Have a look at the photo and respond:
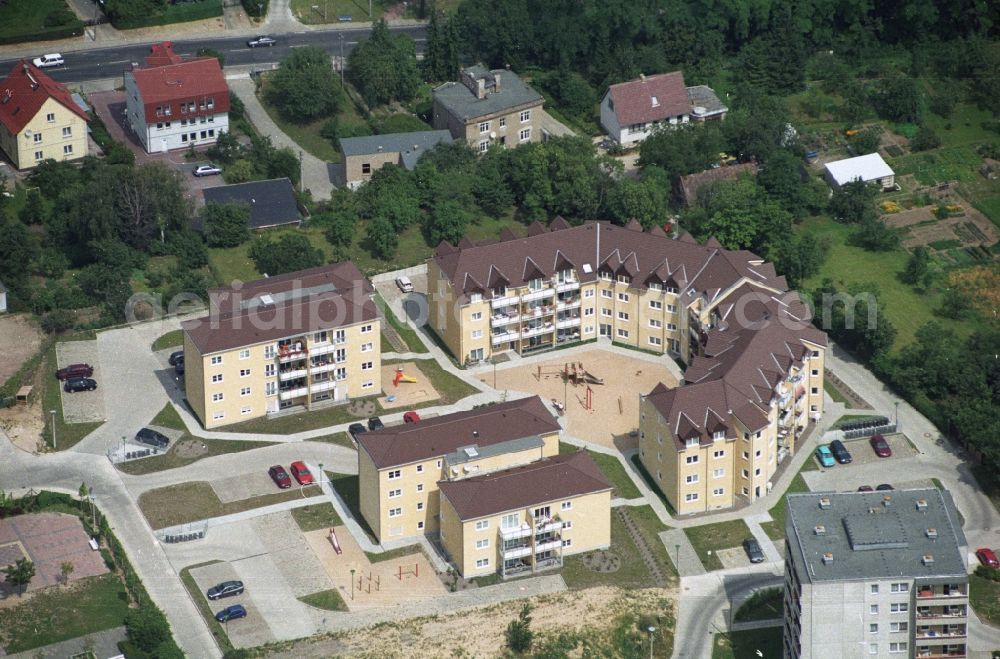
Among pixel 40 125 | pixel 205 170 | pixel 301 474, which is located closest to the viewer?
pixel 301 474

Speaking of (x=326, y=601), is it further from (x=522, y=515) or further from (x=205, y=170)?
(x=205, y=170)

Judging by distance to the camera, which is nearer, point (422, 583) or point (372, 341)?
point (422, 583)

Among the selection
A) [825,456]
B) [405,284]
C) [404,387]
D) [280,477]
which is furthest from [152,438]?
[825,456]

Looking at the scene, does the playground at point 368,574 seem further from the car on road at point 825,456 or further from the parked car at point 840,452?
the parked car at point 840,452

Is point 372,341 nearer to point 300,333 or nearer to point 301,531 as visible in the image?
point 300,333

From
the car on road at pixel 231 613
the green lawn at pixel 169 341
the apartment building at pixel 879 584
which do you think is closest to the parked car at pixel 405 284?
the green lawn at pixel 169 341

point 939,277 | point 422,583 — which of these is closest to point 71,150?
point 422,583

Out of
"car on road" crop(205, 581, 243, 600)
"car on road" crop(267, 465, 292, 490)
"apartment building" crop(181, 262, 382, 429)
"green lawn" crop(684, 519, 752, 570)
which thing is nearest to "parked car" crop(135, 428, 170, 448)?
"apartment building" crop(181, 262, 382, 429)
